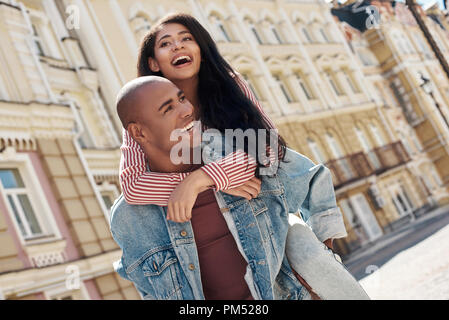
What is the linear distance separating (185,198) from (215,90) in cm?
58

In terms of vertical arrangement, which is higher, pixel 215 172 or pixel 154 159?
pixel 154 159

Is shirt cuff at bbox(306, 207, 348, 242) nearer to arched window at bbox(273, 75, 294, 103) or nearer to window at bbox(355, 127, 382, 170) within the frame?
arched window at bbox(273, 75, 294, 103)

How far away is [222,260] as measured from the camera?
185 cm

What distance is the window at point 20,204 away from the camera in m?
9.59

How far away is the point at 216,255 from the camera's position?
1854 millimetres

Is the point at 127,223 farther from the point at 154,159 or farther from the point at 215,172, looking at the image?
the point at 215,172

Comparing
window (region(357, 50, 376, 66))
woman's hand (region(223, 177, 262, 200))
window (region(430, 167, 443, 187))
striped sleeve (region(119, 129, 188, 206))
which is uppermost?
window (region(357, 50, 376, 66))

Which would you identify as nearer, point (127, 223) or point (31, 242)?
point (127, 223)

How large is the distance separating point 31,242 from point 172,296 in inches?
334

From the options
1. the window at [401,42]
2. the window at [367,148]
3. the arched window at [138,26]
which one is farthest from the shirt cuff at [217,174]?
the window at [401,42]

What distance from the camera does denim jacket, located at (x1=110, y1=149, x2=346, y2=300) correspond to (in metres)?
1.77

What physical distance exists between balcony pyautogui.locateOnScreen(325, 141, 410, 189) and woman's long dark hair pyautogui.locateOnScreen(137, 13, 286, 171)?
1976cm

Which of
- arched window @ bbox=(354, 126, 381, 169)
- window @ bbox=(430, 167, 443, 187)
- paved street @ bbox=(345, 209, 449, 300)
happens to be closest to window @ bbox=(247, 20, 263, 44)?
arched window @ bbox=(354, 126, 381, 169)

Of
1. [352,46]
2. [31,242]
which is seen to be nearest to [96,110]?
[31,242]
